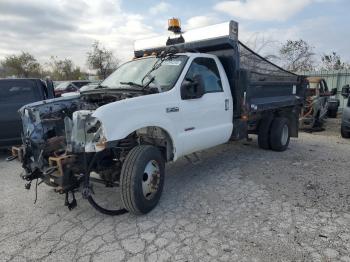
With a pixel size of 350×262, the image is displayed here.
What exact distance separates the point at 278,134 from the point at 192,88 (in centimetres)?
342

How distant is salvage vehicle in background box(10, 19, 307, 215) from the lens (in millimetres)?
3643

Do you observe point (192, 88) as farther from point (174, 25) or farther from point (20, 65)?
point (20, 65)

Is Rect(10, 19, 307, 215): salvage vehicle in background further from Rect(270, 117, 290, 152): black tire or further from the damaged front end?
Rect(270, 117, 290, 152): black tire

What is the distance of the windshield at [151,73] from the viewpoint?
4.53m

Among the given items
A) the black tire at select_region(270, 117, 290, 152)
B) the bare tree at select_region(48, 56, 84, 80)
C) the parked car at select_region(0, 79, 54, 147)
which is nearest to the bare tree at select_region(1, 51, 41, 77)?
the bare tree at select_region(48, 56, 84, 80)

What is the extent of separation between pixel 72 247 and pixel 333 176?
4.38 metres

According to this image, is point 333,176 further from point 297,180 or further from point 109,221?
point 109,221

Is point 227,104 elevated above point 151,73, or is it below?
below

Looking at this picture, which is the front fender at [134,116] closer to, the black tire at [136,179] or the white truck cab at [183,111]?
the white truck cab at [183,111]

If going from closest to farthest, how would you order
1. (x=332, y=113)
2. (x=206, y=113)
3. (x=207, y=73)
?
(x=206, y=113) < (x=207, y=73) < (x=332, y=113)

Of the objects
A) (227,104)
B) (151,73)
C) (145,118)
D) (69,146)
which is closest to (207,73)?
(227,104)

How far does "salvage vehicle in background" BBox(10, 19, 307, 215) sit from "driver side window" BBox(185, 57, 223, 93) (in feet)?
0.06

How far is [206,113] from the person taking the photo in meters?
4.97

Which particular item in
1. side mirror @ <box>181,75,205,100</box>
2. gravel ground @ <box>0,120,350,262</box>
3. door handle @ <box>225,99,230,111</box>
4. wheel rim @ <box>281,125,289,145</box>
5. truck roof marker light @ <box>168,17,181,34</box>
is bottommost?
gravel ground @ <box>0,120,350,262</box>
